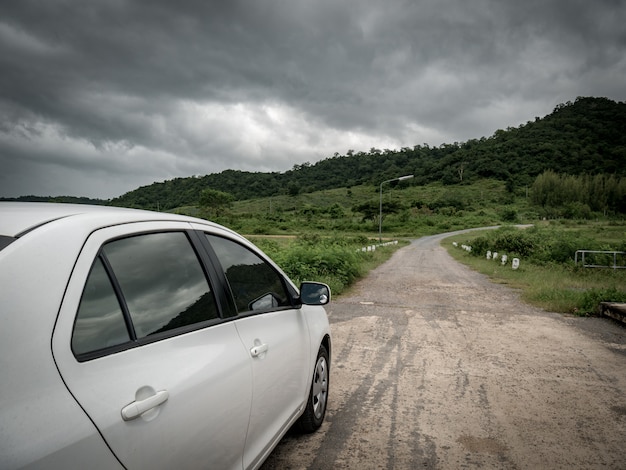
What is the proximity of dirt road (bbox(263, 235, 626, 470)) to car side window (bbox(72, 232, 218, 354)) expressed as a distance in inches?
A: 69.3

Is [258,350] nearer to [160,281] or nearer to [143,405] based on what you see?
[160,281]

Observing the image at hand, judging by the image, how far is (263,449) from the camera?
2.43 m

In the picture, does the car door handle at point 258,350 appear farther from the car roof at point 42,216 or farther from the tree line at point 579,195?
the tree line at point 579,195

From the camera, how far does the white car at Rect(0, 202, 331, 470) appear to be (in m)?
1.23

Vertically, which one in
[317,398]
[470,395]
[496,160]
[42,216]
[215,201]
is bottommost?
[470,395]

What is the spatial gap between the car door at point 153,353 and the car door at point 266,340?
0.14m

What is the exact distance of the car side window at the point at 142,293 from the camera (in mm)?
1490

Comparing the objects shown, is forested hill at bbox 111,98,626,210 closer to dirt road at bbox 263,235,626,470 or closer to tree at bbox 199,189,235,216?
tree at bbox 199,189,235,216

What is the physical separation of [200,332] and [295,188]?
11012 centimetres

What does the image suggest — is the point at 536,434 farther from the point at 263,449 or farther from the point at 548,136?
the point at 548,136

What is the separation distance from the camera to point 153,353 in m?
1.66

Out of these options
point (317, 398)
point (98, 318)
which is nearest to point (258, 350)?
point (98, 318)

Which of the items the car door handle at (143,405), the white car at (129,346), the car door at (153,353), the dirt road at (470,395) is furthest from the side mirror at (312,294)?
the car door handle at (143,405)

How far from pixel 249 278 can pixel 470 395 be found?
3118mm
